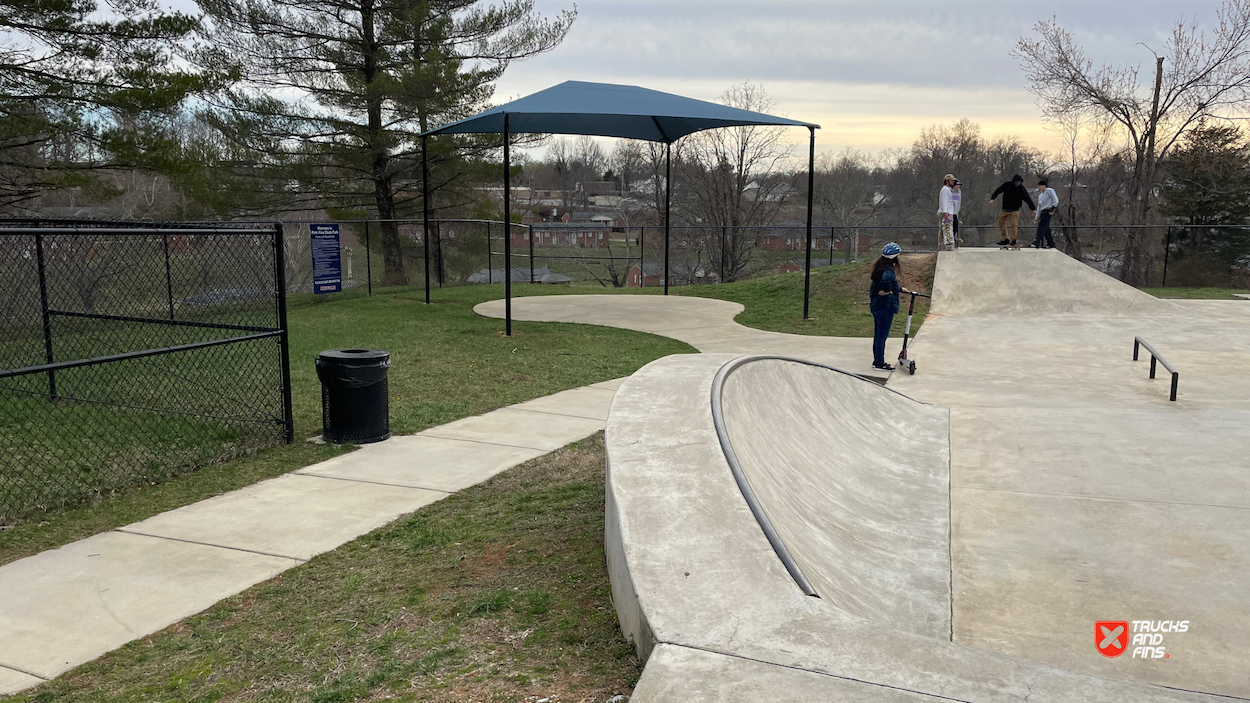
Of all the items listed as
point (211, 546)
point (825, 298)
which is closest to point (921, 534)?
point (211, 546)

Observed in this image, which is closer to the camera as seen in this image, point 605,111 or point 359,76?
point 605,111

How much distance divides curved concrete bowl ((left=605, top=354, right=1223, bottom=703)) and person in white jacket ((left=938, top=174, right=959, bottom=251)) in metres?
12.9

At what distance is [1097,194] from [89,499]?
49.7 meters

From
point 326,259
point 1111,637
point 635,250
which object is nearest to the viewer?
point 1111,637

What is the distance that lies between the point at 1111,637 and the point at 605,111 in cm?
1217

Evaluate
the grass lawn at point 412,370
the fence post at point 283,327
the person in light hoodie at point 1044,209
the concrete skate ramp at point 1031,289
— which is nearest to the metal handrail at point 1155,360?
the concrete skate ramp at point 1031,289

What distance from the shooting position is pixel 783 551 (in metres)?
3.49

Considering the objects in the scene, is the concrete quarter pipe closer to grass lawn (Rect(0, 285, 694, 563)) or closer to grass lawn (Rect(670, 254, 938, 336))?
grass lawn (Rect(0, 285, 694, 563))

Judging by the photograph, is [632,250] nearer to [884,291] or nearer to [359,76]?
[359,76]

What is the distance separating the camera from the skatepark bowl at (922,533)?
8.98 ft

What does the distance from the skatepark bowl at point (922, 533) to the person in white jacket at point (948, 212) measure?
9740 millimetres

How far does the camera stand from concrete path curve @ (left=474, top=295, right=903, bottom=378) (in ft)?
42.7

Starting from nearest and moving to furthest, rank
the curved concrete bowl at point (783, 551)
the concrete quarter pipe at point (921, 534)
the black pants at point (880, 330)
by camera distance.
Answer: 1. the curved concrete bowl at point (783, 551)
2. the concrete quarter pipe at point (921, 534)
3. the black pants at point (880, 330)

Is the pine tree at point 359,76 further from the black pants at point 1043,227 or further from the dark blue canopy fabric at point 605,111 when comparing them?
the black pants at point 1043,227
